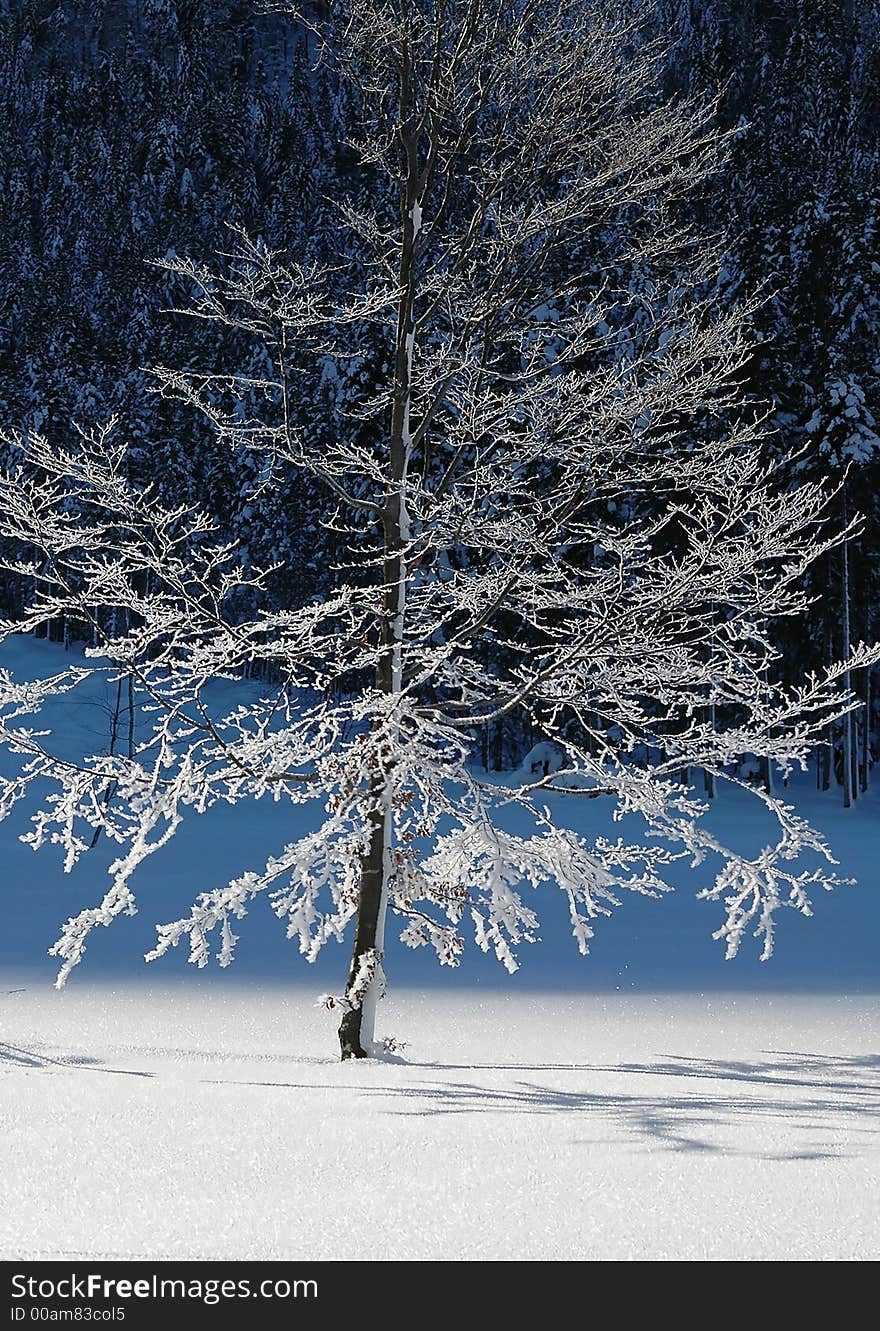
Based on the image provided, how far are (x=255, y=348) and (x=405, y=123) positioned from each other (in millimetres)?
31296

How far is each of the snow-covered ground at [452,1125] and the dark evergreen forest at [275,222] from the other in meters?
3.04

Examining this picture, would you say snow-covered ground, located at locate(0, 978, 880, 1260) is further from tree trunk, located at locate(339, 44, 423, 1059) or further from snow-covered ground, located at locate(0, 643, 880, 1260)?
tree trunk, located at locate(339, 44, 423, 1059)

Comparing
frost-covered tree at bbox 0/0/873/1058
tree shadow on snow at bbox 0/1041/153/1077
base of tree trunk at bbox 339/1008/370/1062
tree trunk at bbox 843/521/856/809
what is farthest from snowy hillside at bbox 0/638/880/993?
frost-covered tree at bbox 0/0/873/1058

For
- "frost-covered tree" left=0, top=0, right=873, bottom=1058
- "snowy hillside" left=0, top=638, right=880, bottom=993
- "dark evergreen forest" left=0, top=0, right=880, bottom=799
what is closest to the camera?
"frost-covered tree" left=0, top=0, right=873, bottom=1058

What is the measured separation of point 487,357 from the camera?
9.02 m

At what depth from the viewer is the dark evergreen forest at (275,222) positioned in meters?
28.3

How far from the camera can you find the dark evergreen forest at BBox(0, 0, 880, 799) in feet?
92.7

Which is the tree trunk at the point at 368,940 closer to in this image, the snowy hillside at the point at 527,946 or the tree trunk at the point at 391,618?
the tree trunk at the point at 391,618

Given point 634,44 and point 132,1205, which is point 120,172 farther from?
point 132,1205

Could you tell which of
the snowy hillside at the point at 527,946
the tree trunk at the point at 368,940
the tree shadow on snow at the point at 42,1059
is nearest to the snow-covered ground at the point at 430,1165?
the tree trunk at the point at 368,940

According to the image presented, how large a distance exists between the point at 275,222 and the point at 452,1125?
186 ft

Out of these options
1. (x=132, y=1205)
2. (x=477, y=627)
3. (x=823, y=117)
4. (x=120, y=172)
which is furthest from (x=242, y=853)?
(x=120, y=172)

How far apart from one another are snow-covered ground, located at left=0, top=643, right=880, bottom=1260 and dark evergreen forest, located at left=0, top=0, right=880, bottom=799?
3.04m

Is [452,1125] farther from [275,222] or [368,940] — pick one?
[275,222]
